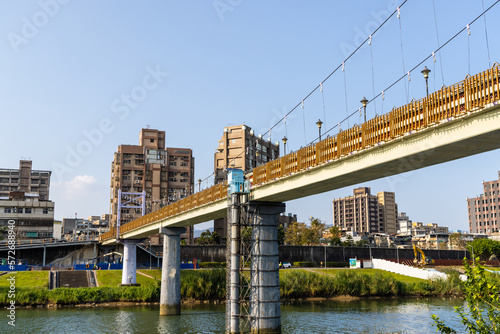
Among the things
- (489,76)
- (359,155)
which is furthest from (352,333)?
(489,76)

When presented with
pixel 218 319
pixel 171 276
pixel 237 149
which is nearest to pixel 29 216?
pixel 237 149

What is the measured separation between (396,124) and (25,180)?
162 metres

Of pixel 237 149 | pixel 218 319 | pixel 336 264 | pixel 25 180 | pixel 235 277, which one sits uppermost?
pixel 237 149

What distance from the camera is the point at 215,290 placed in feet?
222

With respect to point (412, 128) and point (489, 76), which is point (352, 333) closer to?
point (412, 128)

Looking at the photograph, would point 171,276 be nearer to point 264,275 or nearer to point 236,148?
point 264,275

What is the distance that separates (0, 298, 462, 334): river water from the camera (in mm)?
44469

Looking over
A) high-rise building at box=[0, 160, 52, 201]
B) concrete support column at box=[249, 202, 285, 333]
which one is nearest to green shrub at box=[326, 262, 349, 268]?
concrete support column at box=[249, 202, 285, 333]

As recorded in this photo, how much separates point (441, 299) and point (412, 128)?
55.6 m

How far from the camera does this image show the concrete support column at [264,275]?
3684 centimetres

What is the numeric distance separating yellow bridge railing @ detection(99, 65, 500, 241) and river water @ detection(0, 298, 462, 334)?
51.6 feet

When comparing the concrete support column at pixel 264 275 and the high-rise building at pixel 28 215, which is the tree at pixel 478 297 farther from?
the high-rise building at pixel 28 215

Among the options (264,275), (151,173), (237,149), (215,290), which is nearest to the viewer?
(264,275)

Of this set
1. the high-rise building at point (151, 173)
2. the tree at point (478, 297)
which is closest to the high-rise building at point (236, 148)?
the high-rise building at point (151, 173)
